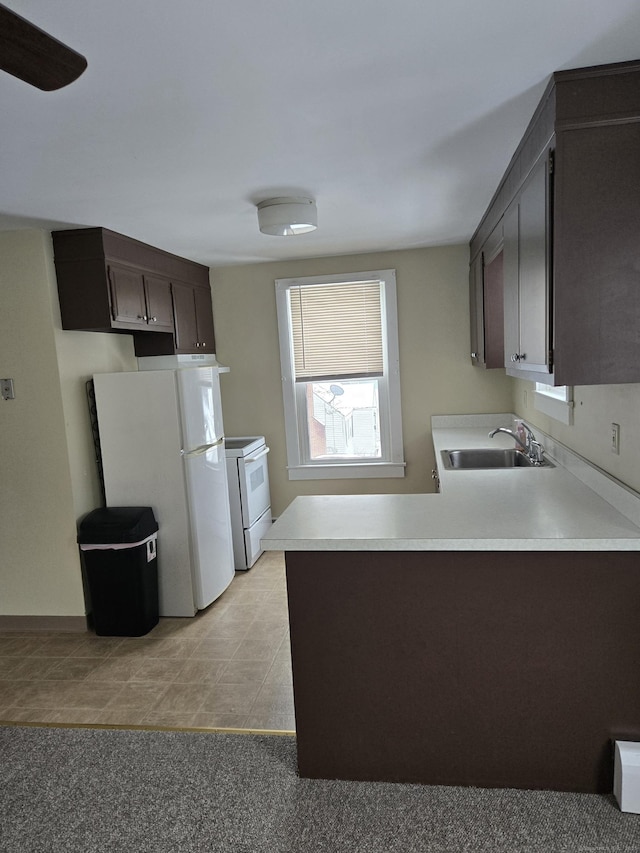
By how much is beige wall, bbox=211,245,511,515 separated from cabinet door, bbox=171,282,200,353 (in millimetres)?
463

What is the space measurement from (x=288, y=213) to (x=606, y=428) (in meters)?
1.83

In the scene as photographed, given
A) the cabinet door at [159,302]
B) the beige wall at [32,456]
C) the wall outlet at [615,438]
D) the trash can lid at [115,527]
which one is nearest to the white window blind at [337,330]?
the cabinet door at [159,302]

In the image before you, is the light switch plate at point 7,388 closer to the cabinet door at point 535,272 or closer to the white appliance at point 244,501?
the white appliance at point 244,501

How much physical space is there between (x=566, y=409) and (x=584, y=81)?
148cm

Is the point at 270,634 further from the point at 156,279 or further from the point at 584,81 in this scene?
the point at 584,81

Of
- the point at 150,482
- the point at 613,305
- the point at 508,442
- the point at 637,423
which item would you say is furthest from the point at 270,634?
the point at 613,305

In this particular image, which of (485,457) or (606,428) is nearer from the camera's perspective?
(606,428)

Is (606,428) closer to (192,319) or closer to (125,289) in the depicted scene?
(125,289)

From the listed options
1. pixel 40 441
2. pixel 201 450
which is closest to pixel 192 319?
pixel 201 450

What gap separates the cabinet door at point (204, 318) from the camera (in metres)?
4.57

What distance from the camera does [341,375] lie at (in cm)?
475

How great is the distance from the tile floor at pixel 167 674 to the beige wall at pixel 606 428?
172cm

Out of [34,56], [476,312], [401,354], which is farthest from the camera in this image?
[401,354]

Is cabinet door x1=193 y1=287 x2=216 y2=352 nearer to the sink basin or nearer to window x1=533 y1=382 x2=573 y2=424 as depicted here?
the sink basin
